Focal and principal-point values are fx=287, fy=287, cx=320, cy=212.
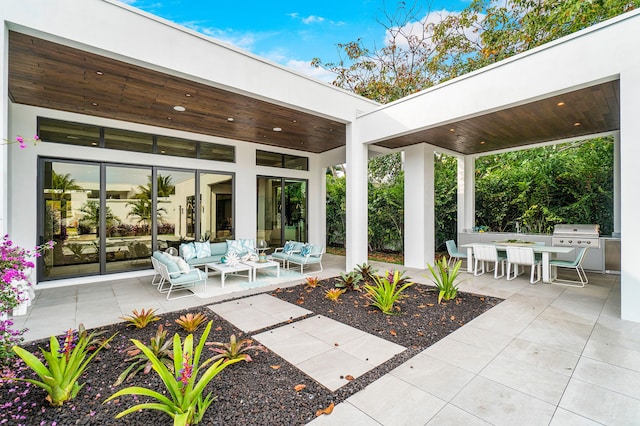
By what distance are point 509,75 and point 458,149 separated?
4.03 m

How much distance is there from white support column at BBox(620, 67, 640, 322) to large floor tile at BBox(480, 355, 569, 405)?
7.81ft

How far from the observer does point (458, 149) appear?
887cm

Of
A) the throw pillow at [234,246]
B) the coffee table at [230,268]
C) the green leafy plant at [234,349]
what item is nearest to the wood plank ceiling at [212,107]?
the throw pillow at [234,246]

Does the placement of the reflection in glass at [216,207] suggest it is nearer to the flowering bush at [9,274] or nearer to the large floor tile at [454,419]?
the flowering bush at [9,274]

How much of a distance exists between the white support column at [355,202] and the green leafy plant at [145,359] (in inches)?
196

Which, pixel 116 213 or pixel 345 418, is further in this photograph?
pixel 116 213

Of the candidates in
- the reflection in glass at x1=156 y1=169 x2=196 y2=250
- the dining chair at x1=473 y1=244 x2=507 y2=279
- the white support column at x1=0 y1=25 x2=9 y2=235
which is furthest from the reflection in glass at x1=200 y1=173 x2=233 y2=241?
the dining chair at x1=473 y1=244 x2=507 y2=279

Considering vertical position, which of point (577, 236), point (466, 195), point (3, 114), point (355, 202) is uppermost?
point (3, 114)

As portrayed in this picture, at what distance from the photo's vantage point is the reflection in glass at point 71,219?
6.19 m

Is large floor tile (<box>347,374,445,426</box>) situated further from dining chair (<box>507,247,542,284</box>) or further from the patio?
dining chair (<box>507,247,542,284</box>)

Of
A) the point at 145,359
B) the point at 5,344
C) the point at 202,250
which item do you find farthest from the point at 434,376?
the point at 202,250

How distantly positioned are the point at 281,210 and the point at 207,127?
3637mm

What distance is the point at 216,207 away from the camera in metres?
8.48

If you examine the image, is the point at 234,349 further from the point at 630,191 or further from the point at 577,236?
the point at 577,236
